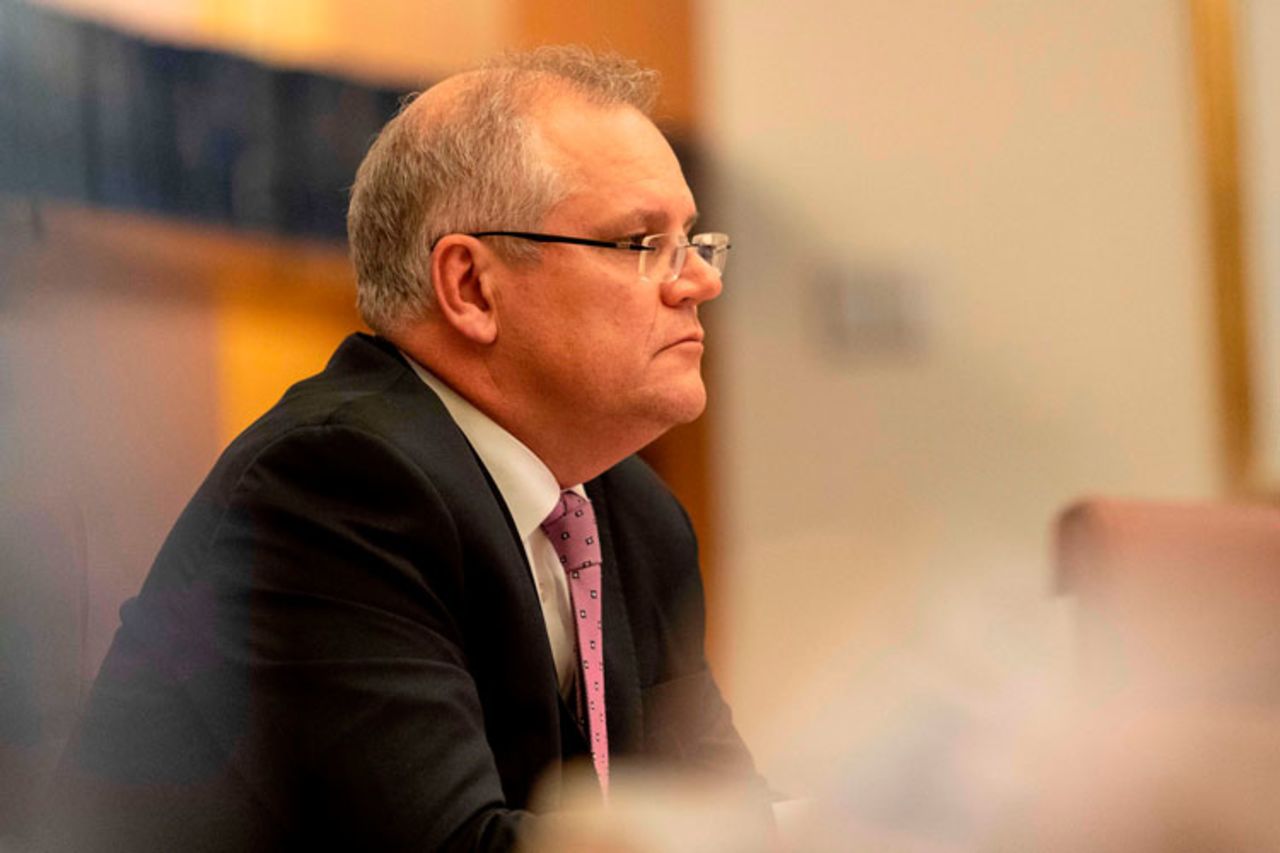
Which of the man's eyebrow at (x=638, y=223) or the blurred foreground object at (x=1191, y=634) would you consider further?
the man's eyebrow at (x=638, y=223)

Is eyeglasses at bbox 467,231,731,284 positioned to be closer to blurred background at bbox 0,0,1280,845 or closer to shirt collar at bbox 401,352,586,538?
shirt collar at bbox 401,352,586,538

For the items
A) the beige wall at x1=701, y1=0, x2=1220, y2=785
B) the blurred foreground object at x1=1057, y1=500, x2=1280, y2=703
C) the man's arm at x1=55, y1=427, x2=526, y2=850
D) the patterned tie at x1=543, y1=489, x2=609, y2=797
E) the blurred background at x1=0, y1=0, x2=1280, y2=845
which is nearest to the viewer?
the blurred foreground object at x1=1057, y1=500, x2=1280, y2=703

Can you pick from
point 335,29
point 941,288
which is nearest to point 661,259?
point 335,29

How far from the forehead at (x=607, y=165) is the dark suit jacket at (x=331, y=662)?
186mm

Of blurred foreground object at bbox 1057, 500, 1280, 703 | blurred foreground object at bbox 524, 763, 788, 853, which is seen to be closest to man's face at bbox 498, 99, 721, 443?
blurred foreground object at bbox 1057, 500, 1280, 703

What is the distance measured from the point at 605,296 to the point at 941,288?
1951mm

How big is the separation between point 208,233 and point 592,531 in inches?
52.7

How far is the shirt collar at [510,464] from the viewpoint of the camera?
1.02 meters

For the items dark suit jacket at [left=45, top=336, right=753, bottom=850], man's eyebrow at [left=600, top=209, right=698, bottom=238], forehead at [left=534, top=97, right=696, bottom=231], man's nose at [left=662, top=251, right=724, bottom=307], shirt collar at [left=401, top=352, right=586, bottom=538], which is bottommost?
dark suit jacket at [left=45, top=336, right=753, bottom=850]

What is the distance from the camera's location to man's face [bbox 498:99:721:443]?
105cm

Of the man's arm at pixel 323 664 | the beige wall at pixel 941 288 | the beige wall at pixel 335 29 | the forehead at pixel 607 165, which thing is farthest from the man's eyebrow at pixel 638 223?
the beige wall at pixel 941 288

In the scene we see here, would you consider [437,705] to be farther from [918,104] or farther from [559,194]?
[918,104]

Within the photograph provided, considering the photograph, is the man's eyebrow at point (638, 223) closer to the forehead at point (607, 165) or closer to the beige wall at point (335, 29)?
the forehead at point (607, 165)

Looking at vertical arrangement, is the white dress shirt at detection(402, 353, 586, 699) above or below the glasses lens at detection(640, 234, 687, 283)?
below
